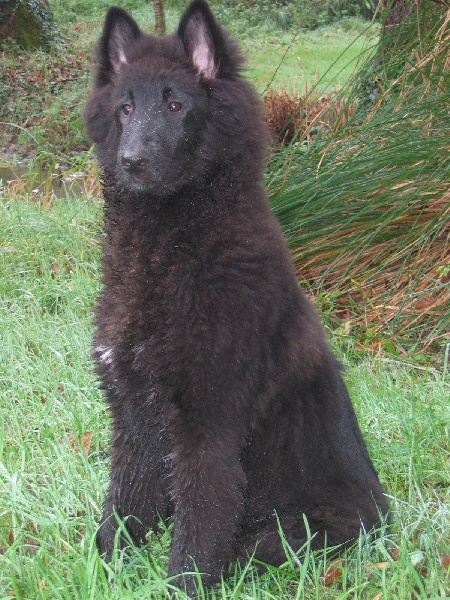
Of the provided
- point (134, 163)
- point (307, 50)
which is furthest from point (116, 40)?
point (307, 50)

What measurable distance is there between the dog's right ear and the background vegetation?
493mm

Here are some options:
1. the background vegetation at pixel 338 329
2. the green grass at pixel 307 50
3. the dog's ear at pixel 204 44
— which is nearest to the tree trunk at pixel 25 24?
the green grass at pixel 307 50

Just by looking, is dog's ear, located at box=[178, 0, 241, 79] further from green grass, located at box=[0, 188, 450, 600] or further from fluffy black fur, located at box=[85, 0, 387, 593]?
green grass, located at box=[0, 188, 450, 600]

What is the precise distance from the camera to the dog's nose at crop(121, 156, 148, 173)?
2.39m

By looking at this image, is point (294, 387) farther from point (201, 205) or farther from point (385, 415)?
point (385, 415)

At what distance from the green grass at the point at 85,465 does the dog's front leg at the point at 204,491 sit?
11cm

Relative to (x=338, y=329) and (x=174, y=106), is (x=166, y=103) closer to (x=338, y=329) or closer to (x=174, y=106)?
(x=174, y=106)

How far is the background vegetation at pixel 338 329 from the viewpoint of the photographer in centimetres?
249

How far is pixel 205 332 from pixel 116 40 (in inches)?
46.6

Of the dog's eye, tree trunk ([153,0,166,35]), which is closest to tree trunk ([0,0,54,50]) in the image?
tree trunk ([153,0,166,35])

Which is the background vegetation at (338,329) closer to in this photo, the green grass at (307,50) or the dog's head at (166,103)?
the dog's head at (166,103)

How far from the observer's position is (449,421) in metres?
3.46

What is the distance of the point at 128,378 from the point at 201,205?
0.65 metres

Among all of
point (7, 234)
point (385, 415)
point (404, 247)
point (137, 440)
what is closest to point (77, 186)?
point (7, 234)
